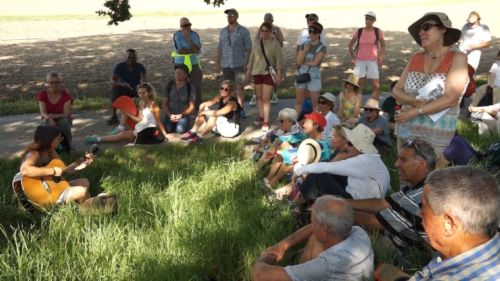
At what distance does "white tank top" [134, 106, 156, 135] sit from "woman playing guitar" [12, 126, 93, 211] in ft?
7.43

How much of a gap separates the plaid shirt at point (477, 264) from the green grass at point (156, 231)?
2067mm

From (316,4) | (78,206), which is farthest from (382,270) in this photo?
(316,4)

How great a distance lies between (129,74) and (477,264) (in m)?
7.62

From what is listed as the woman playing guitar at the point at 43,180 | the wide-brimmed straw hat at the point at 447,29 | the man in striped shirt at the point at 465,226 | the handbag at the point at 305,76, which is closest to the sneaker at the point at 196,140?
the handbag at the point at 305,76

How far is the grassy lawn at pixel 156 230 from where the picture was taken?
383 centimetres

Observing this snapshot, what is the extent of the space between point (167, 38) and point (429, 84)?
18.6 m

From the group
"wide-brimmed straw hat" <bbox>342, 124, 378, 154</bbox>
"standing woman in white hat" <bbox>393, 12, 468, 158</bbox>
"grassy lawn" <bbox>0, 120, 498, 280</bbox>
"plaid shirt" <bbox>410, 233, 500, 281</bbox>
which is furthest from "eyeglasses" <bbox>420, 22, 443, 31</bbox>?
"plaid shirt" <bbox>410, 233, 500, 281</bbox>

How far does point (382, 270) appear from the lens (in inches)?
119

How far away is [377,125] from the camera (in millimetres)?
6820

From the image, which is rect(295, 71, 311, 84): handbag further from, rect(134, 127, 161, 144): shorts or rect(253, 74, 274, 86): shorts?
rect(134, 127, 161, 144): shorts

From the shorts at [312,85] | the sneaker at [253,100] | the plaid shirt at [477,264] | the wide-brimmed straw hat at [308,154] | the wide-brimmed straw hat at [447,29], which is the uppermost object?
the wide-brimmed straw hat at [447,29]

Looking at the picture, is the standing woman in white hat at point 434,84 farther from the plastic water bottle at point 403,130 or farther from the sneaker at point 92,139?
the sneaker at point 92,139

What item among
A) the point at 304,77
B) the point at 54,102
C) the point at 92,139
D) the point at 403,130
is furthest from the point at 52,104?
the point at 403,130

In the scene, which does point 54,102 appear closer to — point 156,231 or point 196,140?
point 196,140
